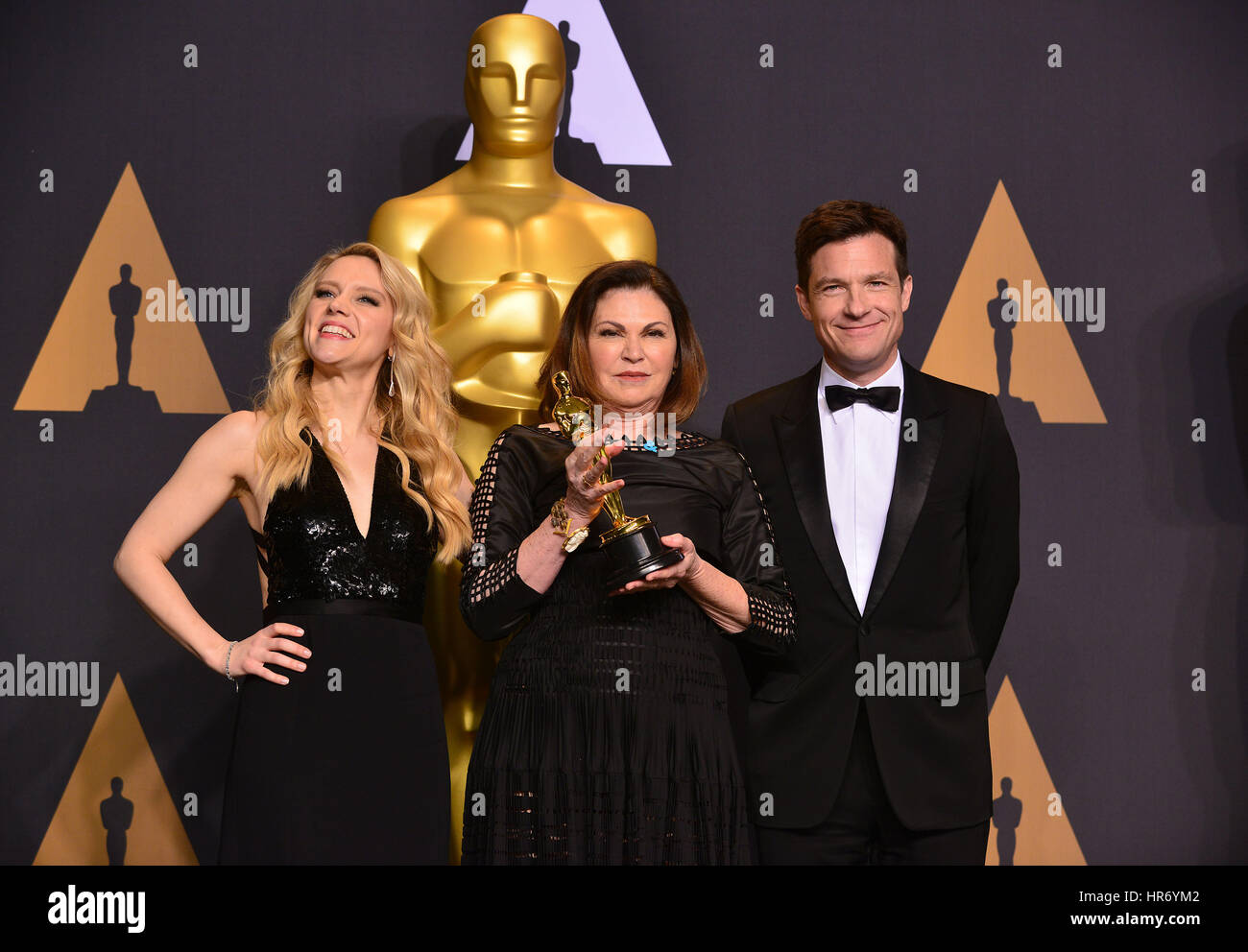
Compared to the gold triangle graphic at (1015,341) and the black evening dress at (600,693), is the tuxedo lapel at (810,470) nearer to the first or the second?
the black evening dress at (600,693)

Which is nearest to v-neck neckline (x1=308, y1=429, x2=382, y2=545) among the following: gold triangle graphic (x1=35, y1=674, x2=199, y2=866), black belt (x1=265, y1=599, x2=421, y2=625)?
black belt (x1=265, y1=599, x2=421, y2=625)

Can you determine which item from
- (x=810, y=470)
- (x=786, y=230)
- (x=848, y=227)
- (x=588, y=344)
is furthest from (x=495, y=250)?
(x=786, y=230)

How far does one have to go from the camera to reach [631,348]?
242 centimetres

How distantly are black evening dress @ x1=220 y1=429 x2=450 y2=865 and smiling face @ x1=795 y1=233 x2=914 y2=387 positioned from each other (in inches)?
40.3

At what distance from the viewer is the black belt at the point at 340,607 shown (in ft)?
7.90

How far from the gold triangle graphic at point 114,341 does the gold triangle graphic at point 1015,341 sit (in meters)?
2.46

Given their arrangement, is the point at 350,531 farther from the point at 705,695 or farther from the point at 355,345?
the point at 705,695

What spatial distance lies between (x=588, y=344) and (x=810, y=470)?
1.85 ft

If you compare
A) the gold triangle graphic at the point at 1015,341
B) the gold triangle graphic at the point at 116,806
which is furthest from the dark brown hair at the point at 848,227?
the gold triangle graphic at the point at 116,806

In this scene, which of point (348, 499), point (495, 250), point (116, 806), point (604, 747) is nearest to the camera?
point (604, 747)

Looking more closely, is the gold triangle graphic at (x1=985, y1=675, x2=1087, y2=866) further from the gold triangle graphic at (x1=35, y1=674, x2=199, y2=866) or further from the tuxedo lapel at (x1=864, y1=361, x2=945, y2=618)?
the gold triangle graphic at (x1=35, y1=674, x2=199, y2=866)

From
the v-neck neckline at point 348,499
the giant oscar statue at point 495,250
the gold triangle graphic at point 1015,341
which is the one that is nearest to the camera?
the v-neck neckline at point 348,499

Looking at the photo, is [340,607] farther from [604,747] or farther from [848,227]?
[848,227]
